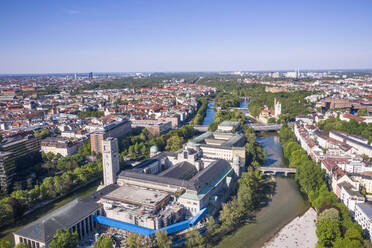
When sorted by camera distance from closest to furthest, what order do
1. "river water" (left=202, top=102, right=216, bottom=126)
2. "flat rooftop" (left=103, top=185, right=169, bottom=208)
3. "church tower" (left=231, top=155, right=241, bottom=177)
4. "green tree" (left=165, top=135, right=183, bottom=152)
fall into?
"flat rooftop" (left=103, top=185, right=169, bottom=208) → "church tower" (left=231, top=155, right=241, bottom=177) → "green tree" (left=165, top=135, right=183, bottom=152) → "river water" (left=202, top=102, right=216, bottom=126)

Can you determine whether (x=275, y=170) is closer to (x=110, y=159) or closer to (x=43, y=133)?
(x=110, y=159)

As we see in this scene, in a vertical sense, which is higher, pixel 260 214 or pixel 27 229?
pixel 27 229

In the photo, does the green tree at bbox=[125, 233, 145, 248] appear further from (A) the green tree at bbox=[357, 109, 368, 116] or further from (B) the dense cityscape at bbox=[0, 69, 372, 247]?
(A) the green tree at bbox=[357, 109, 368, 116]

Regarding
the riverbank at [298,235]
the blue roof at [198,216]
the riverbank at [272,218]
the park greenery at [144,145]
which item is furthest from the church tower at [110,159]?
the riverbank at [298,235]

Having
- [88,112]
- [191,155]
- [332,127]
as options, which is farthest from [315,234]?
[88,112]

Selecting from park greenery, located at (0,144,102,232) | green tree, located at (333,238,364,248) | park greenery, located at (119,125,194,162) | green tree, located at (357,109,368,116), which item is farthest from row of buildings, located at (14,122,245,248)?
green tree, located at (357,109,368,116)

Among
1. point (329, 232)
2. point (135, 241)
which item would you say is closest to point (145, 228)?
point (135, 241)

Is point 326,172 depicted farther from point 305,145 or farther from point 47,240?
point 47,240
